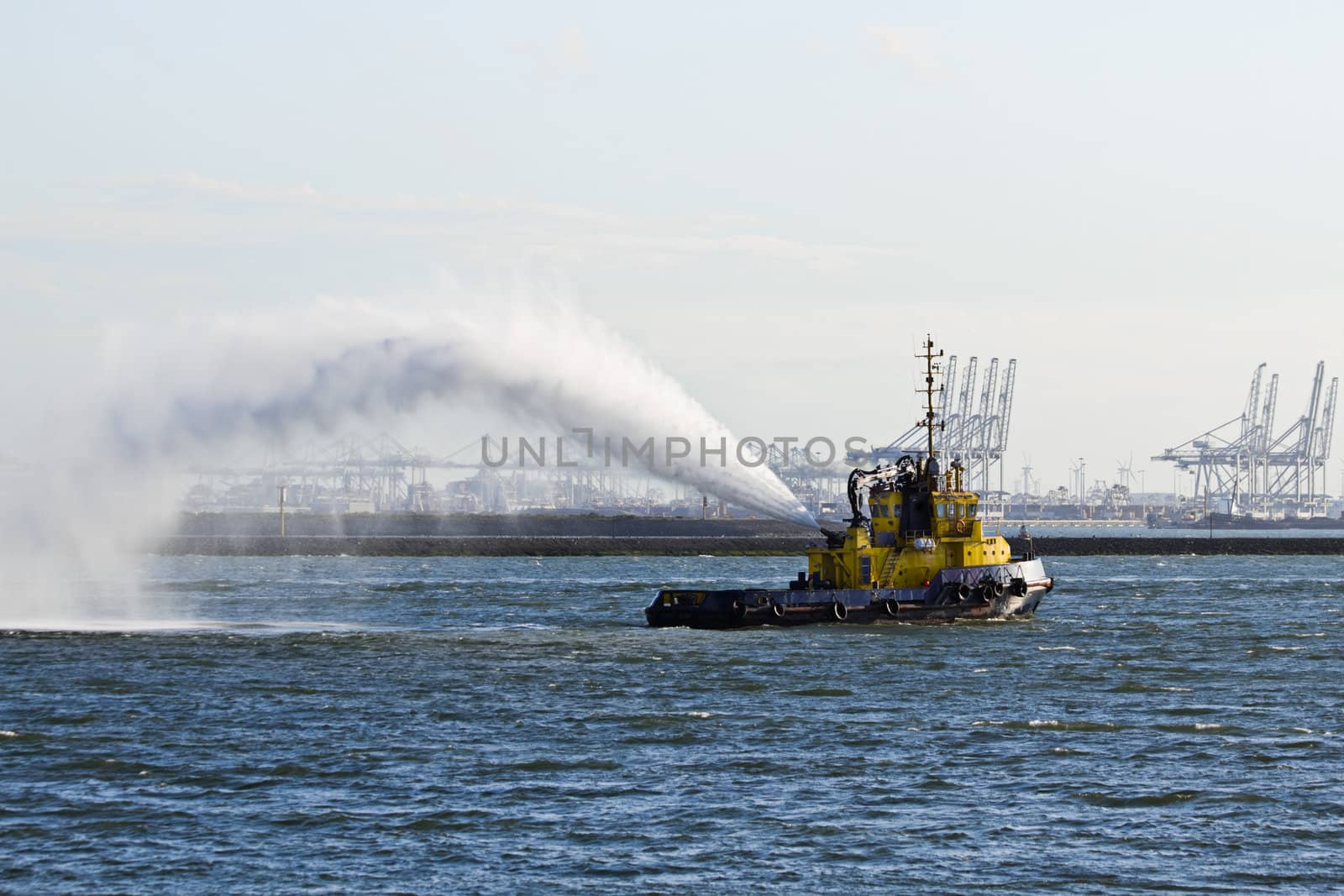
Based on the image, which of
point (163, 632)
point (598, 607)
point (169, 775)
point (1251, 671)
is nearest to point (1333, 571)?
point (598, 607)

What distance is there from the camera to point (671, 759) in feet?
93.6

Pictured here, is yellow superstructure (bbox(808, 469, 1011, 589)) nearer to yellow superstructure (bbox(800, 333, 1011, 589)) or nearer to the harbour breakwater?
yellow superstructure (bbox(800, 333, 1011, 589))

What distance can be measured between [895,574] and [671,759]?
25.3 m

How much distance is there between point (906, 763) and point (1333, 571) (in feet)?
289

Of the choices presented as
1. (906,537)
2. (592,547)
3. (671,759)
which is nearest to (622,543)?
(592,547)

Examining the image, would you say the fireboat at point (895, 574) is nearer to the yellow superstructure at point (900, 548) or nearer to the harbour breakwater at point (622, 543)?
the yellow superstructure at point (900, 548)

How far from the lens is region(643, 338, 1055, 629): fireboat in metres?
51.8

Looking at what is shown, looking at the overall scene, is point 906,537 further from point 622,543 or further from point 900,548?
point 622,543

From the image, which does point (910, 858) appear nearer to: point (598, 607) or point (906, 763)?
point (906, 763)

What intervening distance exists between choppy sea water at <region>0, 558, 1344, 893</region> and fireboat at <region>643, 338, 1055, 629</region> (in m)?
0.90

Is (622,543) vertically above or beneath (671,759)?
above

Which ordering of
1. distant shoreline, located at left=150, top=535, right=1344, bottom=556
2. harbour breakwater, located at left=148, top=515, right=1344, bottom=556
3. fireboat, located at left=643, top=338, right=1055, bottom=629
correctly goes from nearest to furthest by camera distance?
fireboat, located at left=643, top=338, right=1055, bottom=629, distant shoreline, located at left=150, top=535, right=1344, bottom=556, harbour breakwater, located at left=148, top=515, right=1344, bottom=556

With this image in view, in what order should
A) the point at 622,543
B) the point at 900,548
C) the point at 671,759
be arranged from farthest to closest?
1. the point at 622,543
2. the point at 900,548
3. the point at 671,759

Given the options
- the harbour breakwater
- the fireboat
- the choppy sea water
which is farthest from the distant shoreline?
the choppy sea water
